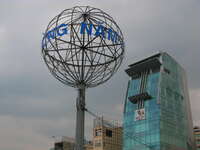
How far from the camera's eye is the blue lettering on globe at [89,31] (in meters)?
17.7

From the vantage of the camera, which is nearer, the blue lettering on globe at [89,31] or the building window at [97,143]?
the blue lettering on globe at [89,31]

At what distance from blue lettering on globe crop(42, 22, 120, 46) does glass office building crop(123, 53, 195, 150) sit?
7465 centimetres

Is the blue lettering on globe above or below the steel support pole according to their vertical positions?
above

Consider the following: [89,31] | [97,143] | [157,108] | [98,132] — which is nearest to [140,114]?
[157,108]

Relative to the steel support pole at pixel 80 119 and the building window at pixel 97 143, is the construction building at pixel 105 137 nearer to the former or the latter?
the building window at pixel 97 143

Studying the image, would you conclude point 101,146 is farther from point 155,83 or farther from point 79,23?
point 79,23

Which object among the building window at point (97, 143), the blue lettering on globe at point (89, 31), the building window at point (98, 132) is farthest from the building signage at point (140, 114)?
the blue lettering on globe at point (89, 31)

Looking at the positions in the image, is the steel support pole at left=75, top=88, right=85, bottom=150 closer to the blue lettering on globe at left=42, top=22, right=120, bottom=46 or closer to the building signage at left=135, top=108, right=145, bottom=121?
the blue lettering on globe at left=42, top=22, right=120, bottom=46

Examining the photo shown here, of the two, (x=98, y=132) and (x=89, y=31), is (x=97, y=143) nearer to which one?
(x=98, y=132)

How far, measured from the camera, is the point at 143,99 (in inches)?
3853

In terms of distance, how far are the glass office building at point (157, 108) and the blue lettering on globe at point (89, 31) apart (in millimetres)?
74647

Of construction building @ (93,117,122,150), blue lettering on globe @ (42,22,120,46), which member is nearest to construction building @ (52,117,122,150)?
construction building @ (93,117,122,150)

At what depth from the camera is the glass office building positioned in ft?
300

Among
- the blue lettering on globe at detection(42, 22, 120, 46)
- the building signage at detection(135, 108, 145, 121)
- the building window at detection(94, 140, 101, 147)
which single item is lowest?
the building window at detection(94, 140, 101, 147)
